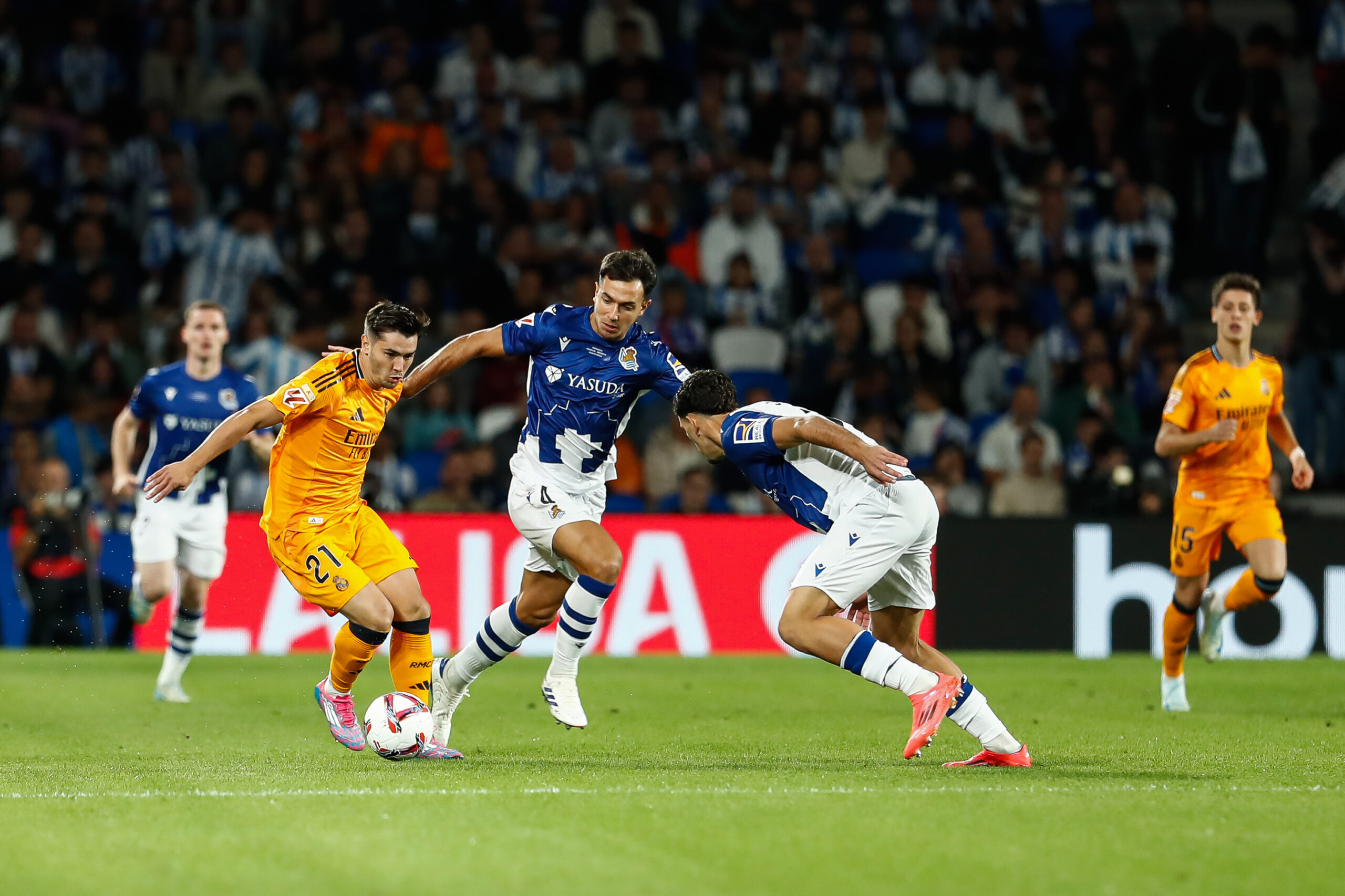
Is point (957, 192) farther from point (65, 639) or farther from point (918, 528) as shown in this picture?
point (918, 528)

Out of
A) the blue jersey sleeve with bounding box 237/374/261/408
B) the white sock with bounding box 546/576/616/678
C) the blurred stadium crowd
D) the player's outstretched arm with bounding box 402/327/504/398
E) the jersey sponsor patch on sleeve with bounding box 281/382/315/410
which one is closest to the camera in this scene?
the jersey sponsor patch on sleeve with bounding box 281/382/315/410

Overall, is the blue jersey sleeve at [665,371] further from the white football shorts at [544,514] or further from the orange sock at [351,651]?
the orange sock at [351,651]

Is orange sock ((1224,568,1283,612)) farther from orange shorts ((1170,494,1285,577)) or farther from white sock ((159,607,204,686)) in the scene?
white sock ((159,607,204,686))

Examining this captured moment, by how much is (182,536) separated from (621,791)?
5535 mm

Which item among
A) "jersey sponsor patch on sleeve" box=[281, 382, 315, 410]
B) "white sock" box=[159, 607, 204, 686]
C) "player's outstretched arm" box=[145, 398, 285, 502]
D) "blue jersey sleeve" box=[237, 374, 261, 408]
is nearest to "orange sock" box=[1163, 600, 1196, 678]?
"jersey sponsor patch on sleeve" box=[281, 382, 315, 410]

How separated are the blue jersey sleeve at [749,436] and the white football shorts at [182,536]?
201 inches

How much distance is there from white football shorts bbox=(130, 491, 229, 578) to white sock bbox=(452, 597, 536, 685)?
3370 millimetres

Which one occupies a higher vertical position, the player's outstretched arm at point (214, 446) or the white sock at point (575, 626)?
the player's outstretched arm at point (214, 446)

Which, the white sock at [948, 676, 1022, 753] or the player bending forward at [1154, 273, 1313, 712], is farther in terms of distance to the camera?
the player bending forward at [1154, 273, 1313, 712]

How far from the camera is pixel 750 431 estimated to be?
7.43 meters

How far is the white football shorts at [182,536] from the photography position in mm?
11398

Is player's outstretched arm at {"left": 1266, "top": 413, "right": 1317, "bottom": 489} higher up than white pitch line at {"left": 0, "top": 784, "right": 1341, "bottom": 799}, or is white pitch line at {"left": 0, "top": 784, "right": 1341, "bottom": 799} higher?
player's outstretched arm at {"left": 1266, "top": 413, "right": 1317, "bottom": 489}

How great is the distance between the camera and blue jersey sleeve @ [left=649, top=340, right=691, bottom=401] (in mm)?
8898

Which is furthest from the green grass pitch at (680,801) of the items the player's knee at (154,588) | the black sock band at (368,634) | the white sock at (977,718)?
the player's knee at (154,588)
